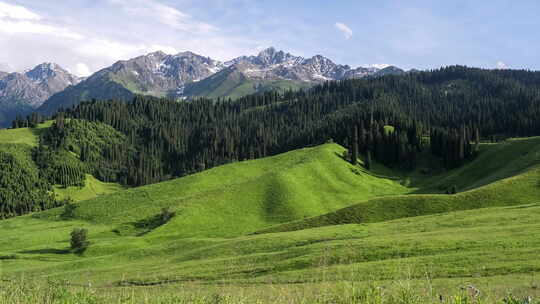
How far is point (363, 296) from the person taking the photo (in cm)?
1291

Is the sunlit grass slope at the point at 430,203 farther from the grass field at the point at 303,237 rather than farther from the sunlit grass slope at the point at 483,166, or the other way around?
the sunlit grass slope at the point at 483,166

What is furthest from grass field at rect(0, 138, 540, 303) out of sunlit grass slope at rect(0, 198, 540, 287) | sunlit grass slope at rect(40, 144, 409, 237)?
sunlit grass slope at rect(40, 144, 409, 237)

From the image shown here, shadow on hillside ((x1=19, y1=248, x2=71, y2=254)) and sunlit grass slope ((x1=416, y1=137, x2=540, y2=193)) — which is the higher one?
sunlit grass slope ((x1=416, y1=137, x2=540, y2=193))

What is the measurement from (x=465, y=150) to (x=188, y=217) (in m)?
122

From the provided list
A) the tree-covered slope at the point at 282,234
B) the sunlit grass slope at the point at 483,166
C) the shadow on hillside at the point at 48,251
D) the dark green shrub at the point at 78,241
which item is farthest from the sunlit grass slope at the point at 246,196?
the shadow on hillside at the point at 48,251

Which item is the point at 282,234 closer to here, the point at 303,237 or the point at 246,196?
the point at 303,237

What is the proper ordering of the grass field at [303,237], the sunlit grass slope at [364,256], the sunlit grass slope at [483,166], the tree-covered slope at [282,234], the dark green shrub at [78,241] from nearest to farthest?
the grass field at [303,237] < the sunlit grass slope at [364,256] < the tree-covered slope at [282,234] < the dark green shrub at [78,241] < the sunlit grass slope at [483,166]

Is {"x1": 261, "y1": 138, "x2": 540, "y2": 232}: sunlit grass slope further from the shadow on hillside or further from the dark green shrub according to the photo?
the shadow on hillside

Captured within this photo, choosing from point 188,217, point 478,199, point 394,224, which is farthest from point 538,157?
point 188,217

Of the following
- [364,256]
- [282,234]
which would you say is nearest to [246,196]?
[282,234]

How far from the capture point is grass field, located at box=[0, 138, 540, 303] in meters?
28.3

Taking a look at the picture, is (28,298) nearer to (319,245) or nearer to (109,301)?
(109,301)

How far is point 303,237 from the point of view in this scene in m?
62.5

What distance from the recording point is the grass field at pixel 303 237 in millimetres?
28286
